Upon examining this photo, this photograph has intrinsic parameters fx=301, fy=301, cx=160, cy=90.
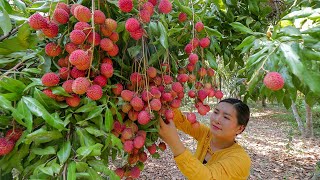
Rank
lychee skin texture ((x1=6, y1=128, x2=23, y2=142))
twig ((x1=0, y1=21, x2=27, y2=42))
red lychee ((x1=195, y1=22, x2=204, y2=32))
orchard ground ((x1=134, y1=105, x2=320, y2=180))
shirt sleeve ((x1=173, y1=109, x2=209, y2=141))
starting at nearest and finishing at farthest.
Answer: lychee skin texture ((x1=6, y1=128, x2=23, y2=142)) → twig ((x1=0, y1=21, x2=27, y2=42)) → red lychee ((x1=195, y1=22, x2=204, y2=32)) → shirt sleeve ((x1=173, y1=109, x2=209, y2=141)) → orchard ground ((x1=134, y1=105, x2=320, y2=180))

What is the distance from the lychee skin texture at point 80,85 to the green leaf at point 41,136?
0.11 m

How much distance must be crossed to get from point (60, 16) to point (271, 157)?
4599mm

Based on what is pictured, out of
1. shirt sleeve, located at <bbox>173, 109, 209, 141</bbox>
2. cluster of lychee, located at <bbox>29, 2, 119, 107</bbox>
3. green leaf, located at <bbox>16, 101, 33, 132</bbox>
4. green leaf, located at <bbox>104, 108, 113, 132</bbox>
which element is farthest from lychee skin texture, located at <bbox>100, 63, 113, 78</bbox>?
shirt sleeve, located at <bbox>173, 109, 209, 141</bbox>

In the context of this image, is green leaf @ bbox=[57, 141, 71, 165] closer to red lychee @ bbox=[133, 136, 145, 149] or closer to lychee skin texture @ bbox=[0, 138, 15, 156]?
lychee skin texture @ bbox=[0, 138, 15, 156]

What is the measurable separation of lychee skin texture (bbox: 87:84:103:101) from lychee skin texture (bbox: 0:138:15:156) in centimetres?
21

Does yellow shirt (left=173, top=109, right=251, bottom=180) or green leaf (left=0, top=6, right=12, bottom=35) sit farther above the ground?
green leaf (left=0, top=6, right=12, bottom=35)

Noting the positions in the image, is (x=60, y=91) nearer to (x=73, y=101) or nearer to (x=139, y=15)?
(x=73, y=101)

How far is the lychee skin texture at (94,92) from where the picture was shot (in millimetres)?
750

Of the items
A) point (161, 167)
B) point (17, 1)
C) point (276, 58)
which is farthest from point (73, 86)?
point (161, 167)

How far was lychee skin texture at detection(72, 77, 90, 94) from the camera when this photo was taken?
719 mm

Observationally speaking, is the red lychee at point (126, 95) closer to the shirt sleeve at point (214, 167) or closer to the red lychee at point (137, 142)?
the red lychee at point (137, 142)

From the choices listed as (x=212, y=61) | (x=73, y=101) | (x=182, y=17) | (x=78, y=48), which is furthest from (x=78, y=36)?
(x=212, y=61)

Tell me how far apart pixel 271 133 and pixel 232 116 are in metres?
5.61

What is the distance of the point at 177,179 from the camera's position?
380 cm
